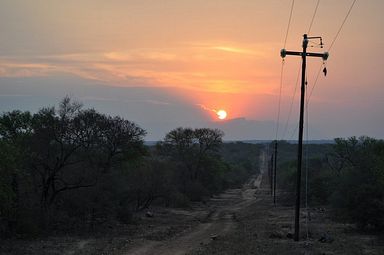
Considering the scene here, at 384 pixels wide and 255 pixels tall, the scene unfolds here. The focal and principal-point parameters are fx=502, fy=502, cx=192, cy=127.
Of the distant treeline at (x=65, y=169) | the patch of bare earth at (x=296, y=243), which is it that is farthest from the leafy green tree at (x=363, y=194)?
the distant treeline at (x=65, y=169)

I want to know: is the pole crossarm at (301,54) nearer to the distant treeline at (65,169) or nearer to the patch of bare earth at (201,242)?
the patch of bare earth at (201,242)

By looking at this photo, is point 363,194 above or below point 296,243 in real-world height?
above

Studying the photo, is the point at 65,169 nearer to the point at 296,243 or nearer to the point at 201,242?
the point at 201,242

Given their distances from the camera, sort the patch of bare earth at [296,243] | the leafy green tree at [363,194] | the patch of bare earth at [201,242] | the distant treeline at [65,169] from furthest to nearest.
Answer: the leafy green tree at [363,194]
the distant treeline at [65,169]
the patch of bare earth at [201,242]
the patch of bare earth at [296,243]

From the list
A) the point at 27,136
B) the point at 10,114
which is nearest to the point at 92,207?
the point at 27,136

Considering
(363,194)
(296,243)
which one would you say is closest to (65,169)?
(296,243)

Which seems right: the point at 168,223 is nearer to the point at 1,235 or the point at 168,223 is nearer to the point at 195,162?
the point at 1,235

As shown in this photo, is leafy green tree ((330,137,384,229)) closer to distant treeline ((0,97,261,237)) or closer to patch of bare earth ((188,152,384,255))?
patch of bare earth ((188,152,384,255))

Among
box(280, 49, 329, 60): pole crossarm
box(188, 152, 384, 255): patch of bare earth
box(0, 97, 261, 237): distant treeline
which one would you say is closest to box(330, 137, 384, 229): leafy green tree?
box(188, 152, 384, 255): patch of bare earth

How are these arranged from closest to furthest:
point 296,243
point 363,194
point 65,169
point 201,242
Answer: point 296,243 < point 201,242 < point 363,194 < point 65,169

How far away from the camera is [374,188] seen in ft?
103

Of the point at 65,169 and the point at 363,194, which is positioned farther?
the point at 65,169

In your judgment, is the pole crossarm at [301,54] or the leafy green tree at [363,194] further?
the leafy green tree at [363,194]

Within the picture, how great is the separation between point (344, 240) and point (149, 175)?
2450 cm
